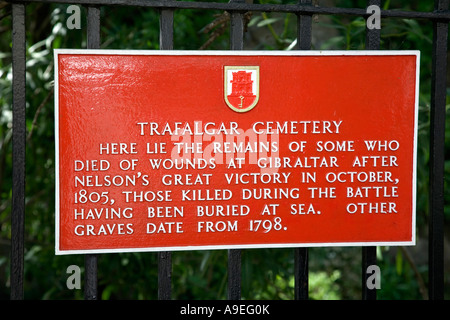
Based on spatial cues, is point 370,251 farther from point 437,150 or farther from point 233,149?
point 233,149

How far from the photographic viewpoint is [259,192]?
2.49 m

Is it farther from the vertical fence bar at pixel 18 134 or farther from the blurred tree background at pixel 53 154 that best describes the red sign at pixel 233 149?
the blurred tree background at pixel 53 154

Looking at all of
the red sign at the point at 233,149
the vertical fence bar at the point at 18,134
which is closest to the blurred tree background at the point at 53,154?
the red sign at the point at 233,149

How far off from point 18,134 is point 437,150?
2.07 meters

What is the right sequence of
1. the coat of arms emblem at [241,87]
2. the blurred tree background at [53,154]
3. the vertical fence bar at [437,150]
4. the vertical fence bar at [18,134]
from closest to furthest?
the vertical fence bar at [18,134]
the coat of arms emblem at [241,87]
the vertical fence bar at [437,150]
the blurred tree background at [53,154]

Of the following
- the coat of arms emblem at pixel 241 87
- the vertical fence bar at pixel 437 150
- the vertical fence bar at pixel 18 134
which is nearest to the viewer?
the vertical fence bar at pixel 18 134

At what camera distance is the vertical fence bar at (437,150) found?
102 inches

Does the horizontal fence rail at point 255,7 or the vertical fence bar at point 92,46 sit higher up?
the horizontal fence rail at point 255,7

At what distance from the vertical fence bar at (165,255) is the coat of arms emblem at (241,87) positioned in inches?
12.4

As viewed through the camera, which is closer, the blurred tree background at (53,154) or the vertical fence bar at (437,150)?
the vertical fence bar at (437,150)

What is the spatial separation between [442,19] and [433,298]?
1.43m

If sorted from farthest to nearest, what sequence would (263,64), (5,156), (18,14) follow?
(5,156), (263,64), (18,14)
